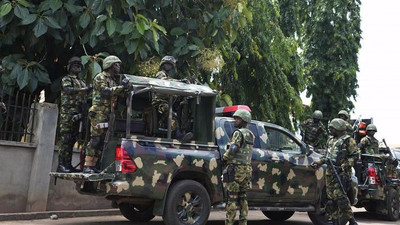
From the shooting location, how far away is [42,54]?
9203 millimetres

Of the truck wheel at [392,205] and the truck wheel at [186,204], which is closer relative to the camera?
the truck wheel at [186,204]

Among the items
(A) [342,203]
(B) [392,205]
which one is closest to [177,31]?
(A) [342,203]

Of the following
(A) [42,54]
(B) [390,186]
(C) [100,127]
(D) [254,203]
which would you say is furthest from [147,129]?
(B) [390,186]

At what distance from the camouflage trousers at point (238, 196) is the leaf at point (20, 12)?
4104 millimetres

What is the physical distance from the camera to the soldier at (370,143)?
1085 cm

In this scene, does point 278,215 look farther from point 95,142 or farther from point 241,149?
point 95,142

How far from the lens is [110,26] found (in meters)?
7.88

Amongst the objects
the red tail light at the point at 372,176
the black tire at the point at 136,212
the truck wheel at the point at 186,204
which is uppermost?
the red tail light at the point at 372,176

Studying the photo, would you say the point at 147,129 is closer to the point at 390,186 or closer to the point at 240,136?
the point at 240,136

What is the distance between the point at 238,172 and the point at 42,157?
3423 millimetres

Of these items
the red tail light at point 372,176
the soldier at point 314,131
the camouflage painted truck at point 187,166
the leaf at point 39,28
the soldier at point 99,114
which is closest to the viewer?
the camouflage painted truck at point 187,166

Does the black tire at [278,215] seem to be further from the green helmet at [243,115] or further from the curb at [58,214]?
the green helmet at [243,115]

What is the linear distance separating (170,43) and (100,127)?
3.01 meters

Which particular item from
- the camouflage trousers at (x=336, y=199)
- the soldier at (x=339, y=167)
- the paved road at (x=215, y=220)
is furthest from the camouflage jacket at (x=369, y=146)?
A: the camouflage trousers at (x=336, y=199)
